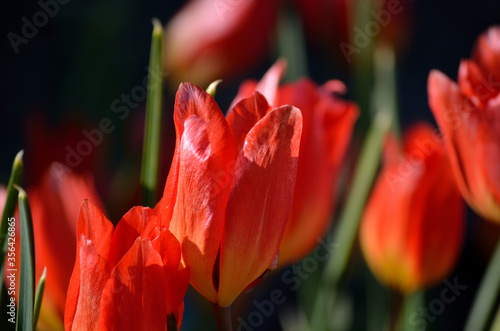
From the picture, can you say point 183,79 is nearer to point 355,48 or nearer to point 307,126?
point 355,48

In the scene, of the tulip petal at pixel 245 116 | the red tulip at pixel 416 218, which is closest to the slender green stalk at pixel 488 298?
the red tulip at pixel 416 218

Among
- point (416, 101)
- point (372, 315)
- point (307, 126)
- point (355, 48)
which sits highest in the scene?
point (307, 126)

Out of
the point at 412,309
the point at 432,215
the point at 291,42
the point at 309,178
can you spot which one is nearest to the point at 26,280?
the point at 309,178

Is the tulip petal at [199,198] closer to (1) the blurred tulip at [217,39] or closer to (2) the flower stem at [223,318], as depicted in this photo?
(2) the flower stem at [223,318]

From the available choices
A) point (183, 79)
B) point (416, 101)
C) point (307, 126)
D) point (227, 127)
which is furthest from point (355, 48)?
point (416, 101)

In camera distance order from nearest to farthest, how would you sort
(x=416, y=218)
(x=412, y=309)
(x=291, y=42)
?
1. (x=416, y=218)
2. (x=412, y=309)
3. (x=291, y=42)

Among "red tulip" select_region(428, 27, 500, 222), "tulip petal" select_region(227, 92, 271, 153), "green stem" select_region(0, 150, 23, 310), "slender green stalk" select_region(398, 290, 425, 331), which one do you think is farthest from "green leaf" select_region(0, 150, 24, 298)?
"slender green stalk" select_region(398, 290, 425, 331)

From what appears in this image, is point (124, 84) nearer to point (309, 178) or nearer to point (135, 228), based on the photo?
point (309, 178)
